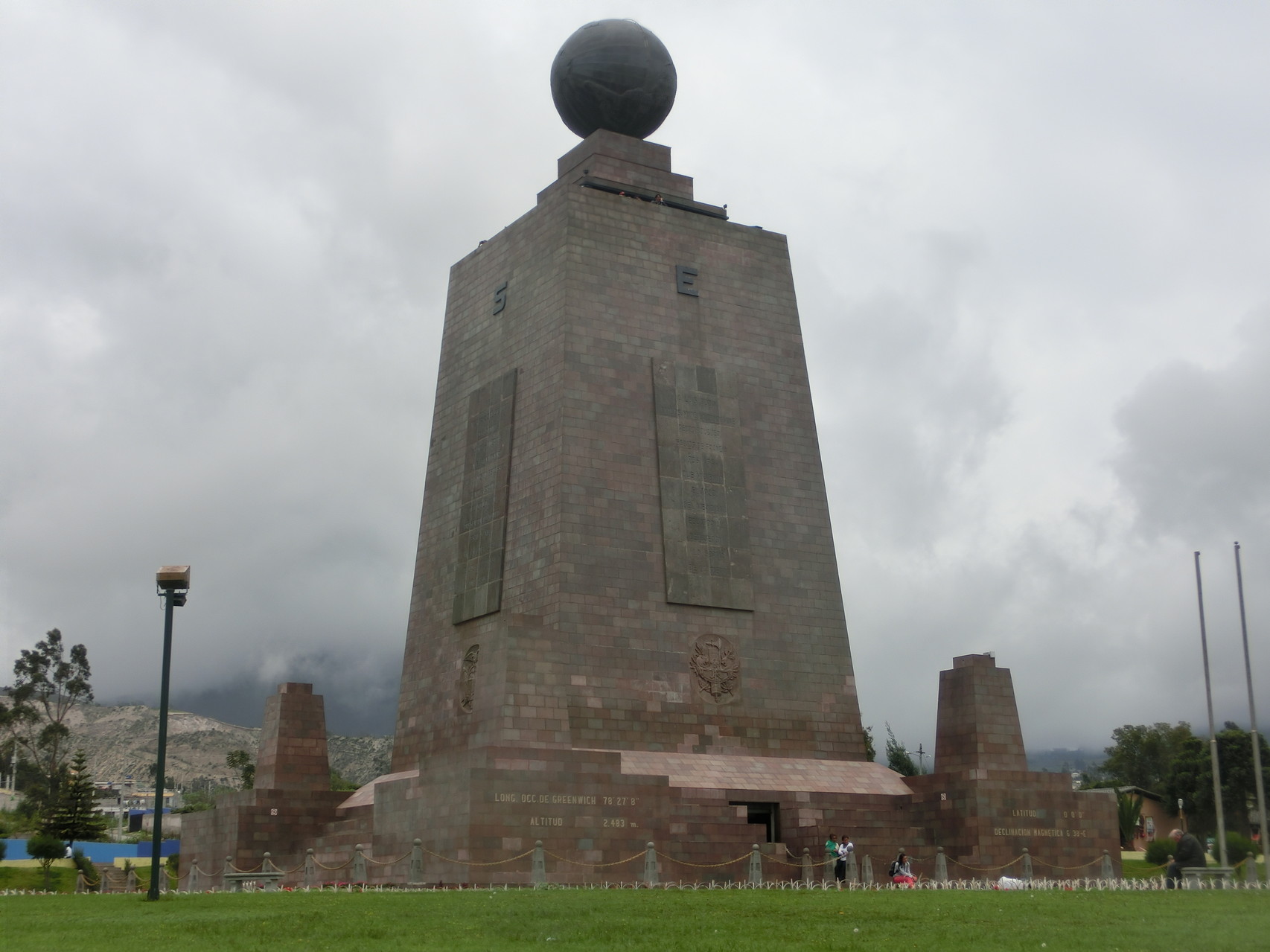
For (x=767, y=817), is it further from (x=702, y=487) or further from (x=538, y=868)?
(x=702, y=487)

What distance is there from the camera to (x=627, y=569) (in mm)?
27281

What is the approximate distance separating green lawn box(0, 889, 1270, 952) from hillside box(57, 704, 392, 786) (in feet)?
441

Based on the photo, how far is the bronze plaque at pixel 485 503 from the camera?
93.5 feet

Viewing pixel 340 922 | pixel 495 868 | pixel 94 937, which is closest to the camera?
pixel 94 937

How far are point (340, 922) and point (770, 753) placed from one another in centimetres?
1438

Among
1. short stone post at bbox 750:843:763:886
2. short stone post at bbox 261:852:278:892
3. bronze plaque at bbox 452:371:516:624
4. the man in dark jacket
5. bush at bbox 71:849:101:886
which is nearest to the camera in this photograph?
the man in dark jacket

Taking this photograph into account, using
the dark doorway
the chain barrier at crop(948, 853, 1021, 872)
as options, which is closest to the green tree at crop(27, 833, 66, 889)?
the dark doorway

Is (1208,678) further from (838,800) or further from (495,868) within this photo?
(495,868)

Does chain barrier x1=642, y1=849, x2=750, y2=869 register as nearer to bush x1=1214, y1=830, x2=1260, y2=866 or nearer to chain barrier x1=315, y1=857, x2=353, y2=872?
chain barrier x1=315, y1=857, x2=353, y2=872

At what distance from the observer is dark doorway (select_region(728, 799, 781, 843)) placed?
2558 cm

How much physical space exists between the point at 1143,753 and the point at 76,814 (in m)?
52.7

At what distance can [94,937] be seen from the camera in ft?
42.0

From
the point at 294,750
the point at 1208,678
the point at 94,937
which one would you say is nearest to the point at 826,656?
the point at 1208,678

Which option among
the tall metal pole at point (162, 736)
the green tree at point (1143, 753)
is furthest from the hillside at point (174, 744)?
the tall metal pole at point (162, 736)
